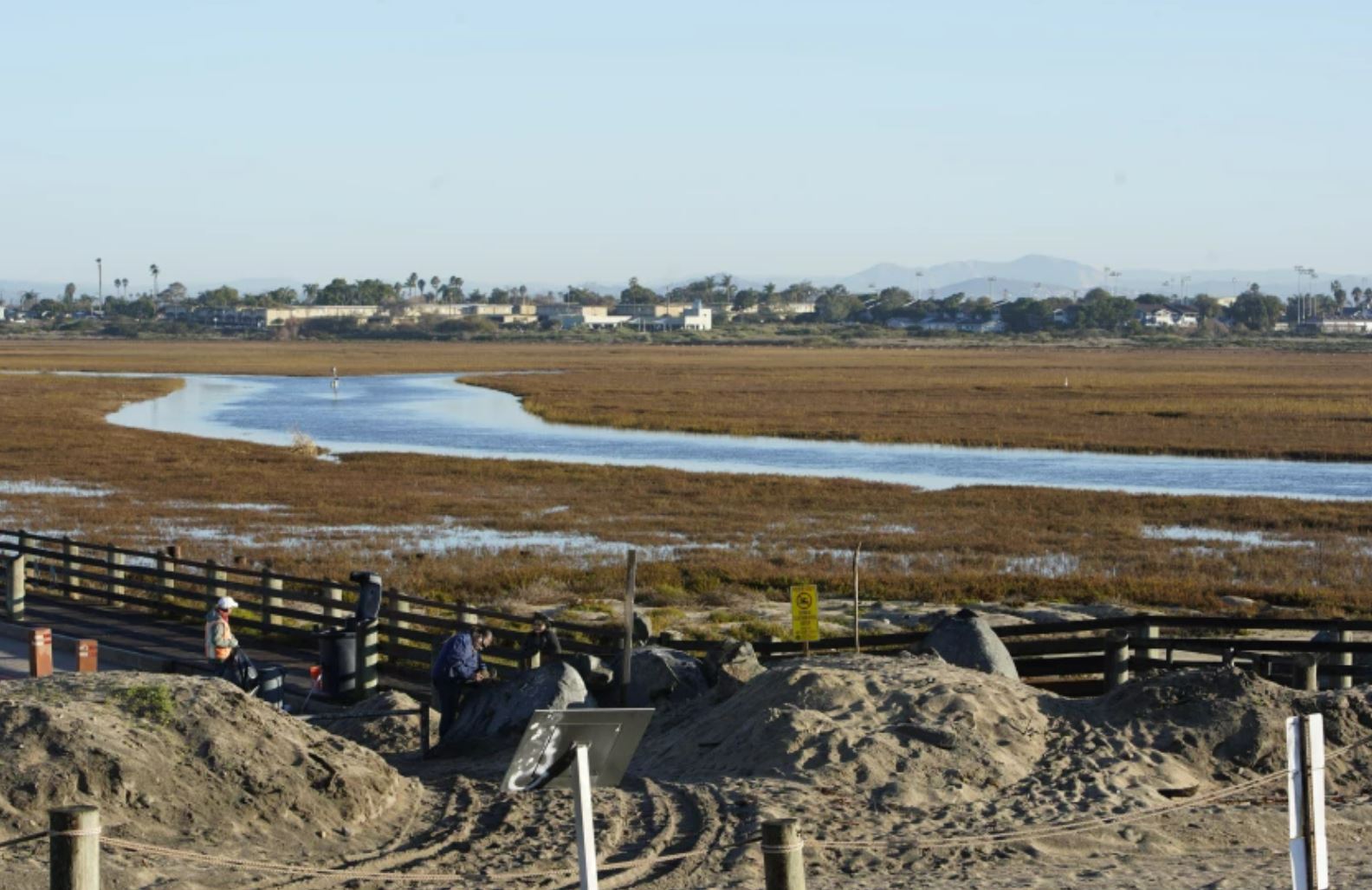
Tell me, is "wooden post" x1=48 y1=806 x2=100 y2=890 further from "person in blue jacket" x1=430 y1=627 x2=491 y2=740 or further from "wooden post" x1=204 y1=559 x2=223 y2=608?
"wooden post" x1=204 y1=559 x2=223 y2=608

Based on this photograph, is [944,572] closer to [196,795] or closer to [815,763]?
[815,763]

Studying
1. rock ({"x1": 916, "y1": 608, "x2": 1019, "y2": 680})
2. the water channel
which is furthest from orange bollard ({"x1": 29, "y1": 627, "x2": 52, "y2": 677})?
the water channel

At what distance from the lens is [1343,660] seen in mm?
16453

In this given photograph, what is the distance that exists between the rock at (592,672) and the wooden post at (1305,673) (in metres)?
6.23

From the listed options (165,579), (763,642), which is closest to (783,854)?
(763,642)

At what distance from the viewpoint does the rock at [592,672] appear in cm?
1642

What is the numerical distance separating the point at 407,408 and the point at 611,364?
5582 cm

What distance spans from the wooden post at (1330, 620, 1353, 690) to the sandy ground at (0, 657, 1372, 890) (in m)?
1.69

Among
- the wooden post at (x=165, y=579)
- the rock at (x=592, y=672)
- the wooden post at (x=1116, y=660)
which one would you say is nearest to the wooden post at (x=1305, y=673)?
the wooden post at (x=1116, y=660)

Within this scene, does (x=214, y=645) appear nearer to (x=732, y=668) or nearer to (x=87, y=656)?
(x=87, y=656)

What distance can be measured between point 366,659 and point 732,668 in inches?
174

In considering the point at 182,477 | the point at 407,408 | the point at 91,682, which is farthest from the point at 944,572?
the point at 407,408

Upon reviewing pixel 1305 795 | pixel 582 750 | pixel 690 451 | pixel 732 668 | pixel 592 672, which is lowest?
pixel 690 451

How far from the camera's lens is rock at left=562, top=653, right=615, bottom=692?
16.4 m
